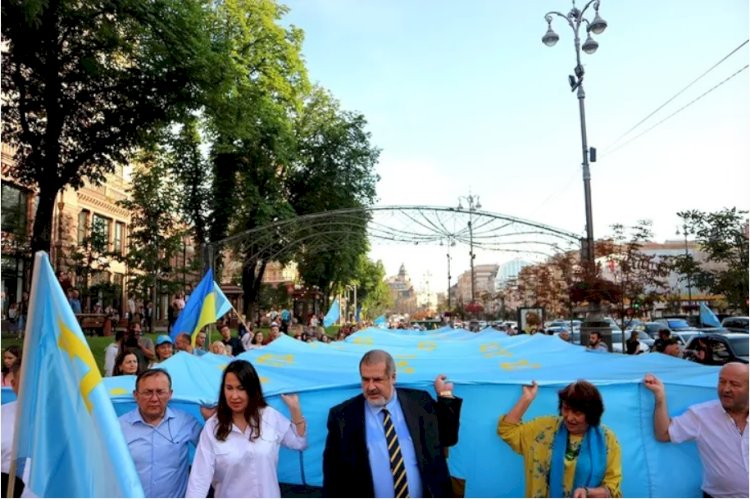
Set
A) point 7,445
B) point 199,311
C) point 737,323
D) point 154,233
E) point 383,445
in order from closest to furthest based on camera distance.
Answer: point 383,445 < point 7,445 < point 199,311 < point 737,323 < point 154,233

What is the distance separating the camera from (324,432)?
22.3ft

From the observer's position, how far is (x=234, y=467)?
3766 millimetres

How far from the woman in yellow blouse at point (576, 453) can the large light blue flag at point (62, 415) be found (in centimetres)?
227

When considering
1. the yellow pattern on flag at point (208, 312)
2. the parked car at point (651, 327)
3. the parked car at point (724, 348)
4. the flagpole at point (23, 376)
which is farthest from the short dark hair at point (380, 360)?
the parked car at point (651, 327)

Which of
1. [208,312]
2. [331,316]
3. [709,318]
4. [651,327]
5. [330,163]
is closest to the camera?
[208,312]

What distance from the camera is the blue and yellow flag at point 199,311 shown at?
45.7 feet

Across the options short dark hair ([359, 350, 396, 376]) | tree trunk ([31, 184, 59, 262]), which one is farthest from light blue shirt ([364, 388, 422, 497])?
tree trunk ([31, 184, 59, 262])

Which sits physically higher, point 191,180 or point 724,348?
point 191,180

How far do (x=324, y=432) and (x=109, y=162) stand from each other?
48.4ft

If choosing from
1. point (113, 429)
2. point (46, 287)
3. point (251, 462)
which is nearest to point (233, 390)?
point (251, 462)

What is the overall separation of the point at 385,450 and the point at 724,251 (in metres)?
24.0

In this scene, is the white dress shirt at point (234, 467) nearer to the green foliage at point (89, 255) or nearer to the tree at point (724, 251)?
the tree at point (724, 251)

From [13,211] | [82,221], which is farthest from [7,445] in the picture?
[82,221]

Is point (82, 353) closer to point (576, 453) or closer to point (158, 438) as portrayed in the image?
point (158, 438)
